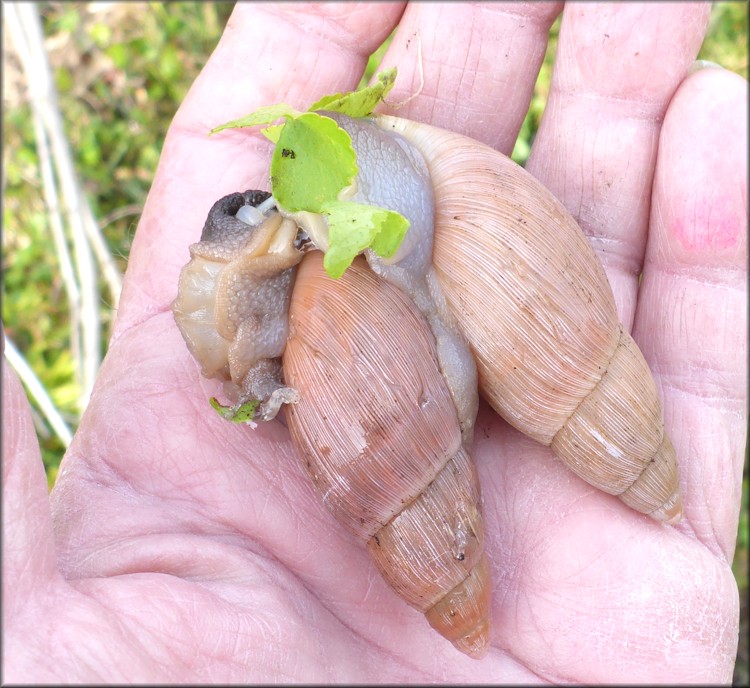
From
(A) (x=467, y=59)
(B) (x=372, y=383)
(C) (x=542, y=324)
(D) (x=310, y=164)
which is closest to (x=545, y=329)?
(C) (x=542, y=324)

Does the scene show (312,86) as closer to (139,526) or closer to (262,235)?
(262,235)

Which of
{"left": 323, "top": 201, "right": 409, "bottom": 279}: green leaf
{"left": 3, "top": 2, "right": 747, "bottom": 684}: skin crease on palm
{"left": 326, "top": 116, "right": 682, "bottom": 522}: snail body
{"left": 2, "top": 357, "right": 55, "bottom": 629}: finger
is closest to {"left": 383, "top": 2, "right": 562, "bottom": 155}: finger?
{"left": 3, "top": 2, "right": 747, "bottom": 684}: skin crease on palm

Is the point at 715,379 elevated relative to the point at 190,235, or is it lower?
lower

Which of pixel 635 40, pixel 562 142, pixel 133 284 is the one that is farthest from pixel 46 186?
pixel 635 40

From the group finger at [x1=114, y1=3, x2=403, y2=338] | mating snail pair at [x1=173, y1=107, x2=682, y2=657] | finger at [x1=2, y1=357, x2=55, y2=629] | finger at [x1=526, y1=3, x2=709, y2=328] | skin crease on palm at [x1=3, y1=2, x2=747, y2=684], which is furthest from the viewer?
finger at [x1=114, y1=3, x2=403, y2=338]

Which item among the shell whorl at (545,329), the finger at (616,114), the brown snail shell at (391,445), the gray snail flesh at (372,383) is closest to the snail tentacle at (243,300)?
the gray snail flesh at (372,383)

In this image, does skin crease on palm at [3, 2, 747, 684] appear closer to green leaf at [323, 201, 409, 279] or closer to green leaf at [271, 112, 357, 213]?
green leaf at [271, 112, 357, 213]

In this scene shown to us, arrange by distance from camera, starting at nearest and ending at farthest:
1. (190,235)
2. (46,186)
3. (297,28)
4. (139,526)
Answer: (139,526) < (190,235) < (297,28) < (46,186)

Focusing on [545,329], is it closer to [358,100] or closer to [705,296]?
[705,296]
